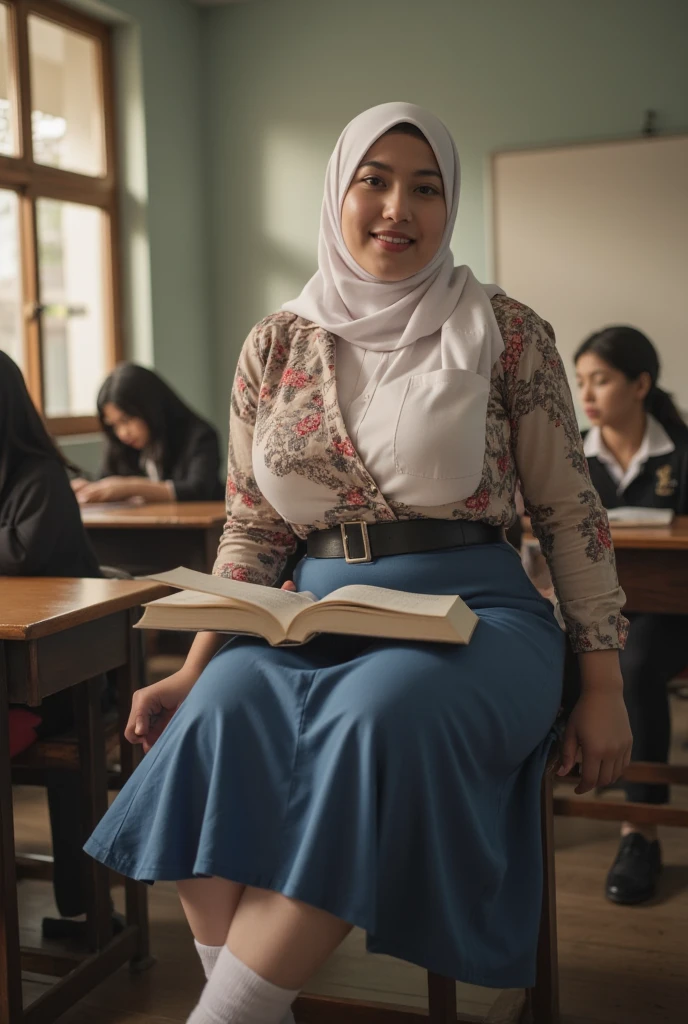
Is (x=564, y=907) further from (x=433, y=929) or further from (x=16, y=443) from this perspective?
(x=16, y=443)

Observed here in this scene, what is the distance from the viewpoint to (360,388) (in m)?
1.54

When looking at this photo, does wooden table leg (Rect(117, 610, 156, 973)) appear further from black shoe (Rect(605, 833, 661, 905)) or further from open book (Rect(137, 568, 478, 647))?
black shoe (Rect(605, 833, 661, 905))

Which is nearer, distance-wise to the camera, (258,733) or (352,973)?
(258,733)

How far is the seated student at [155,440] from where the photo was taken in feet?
12.1

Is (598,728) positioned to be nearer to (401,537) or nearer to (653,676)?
(401,537)

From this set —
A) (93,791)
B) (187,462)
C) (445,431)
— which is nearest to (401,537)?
(445,431)

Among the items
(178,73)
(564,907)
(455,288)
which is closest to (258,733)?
(455,288)

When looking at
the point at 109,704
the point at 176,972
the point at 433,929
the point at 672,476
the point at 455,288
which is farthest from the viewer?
the point at 672,476

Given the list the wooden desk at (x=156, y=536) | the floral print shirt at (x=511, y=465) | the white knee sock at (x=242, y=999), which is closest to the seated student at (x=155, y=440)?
the wooden desk at (x=156, y=536)

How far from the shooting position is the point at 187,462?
376 cm

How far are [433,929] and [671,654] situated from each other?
1419 mm

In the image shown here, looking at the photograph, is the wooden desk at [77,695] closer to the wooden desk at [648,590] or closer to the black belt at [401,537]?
the black belt at [401,537]

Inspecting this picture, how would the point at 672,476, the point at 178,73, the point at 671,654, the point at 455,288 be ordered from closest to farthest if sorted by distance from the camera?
the point at 455,288, the point at 671,654, the point at 672,476, the point at 178,73

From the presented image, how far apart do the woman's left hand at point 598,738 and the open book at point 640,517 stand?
1088 millimetres
